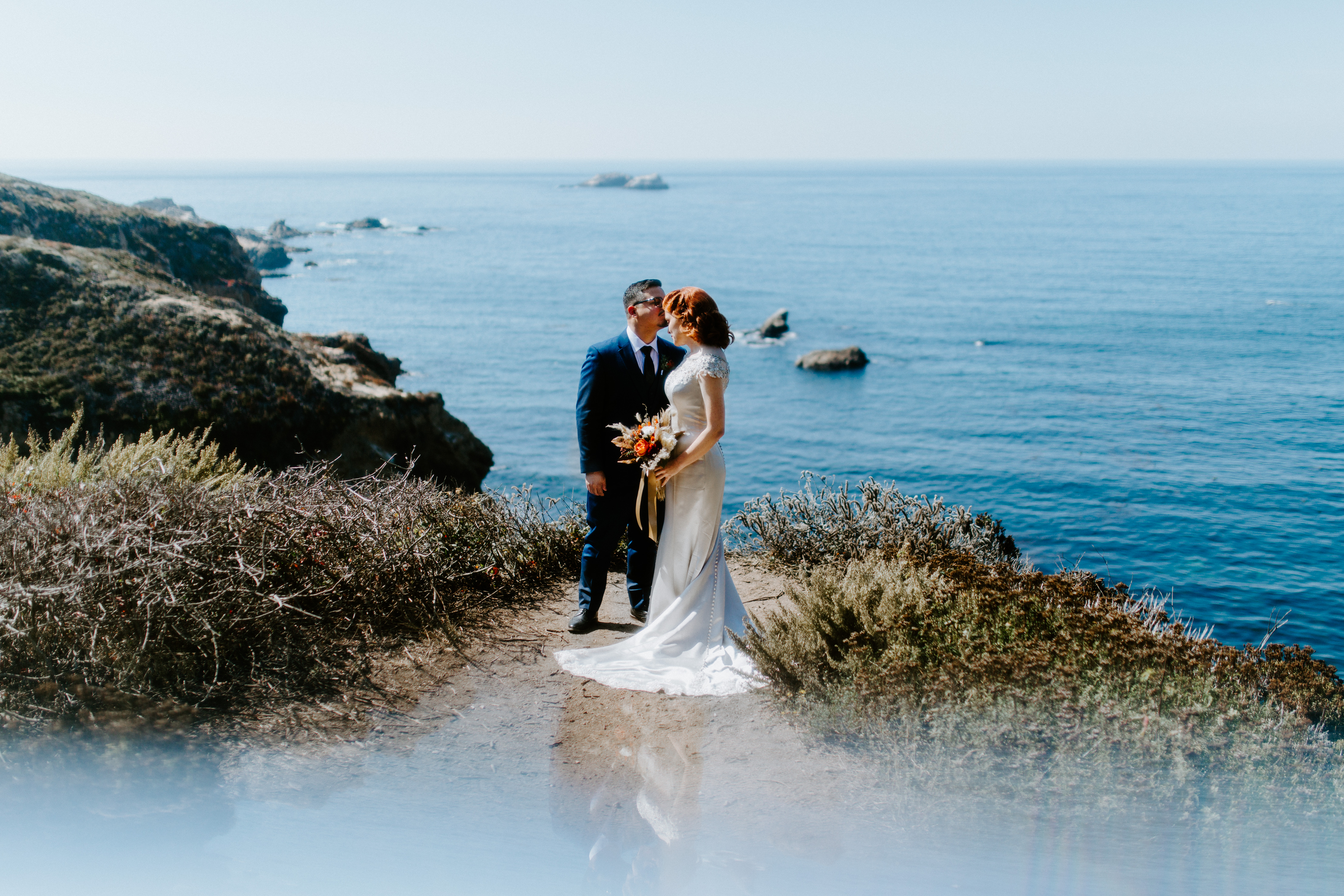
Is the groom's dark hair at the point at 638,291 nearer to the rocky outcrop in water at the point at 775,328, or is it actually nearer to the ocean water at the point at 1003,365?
the ocean water at the point at 1003,365

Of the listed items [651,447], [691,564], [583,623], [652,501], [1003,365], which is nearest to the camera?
[651,447]

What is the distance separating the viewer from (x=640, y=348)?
586 cm

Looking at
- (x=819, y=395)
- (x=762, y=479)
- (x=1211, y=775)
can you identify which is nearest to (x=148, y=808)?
(x=1211, y=775)

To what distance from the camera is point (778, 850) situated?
12.1ft

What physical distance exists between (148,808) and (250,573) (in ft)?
4.47

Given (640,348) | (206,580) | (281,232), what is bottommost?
(206,580)

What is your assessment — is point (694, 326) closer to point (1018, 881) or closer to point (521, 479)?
point (1018, 881)

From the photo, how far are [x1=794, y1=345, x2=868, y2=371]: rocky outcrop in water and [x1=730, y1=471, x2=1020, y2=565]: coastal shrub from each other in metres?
41.1

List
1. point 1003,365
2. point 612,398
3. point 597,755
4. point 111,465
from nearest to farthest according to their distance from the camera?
point 597,755 → point 612,398 → point 111,465 → point 1003,365

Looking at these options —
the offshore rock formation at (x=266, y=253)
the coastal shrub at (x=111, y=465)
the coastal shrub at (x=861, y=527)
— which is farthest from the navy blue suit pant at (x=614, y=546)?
the offshore rock formation at (x=266, y=253)

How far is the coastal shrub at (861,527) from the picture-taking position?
7.74 meters

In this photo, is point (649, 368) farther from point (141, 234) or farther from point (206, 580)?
point (141, 234)

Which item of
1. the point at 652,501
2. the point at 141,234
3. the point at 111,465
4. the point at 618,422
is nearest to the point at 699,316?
the point at 618,422

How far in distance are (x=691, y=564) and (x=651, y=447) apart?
85cm
